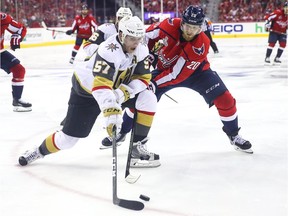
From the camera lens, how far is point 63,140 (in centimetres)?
254

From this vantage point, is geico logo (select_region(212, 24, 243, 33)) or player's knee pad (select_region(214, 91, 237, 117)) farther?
geico logo (select_region(212, 24, 243, 33))

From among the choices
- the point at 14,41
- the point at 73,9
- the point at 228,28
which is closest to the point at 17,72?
the point at 14,41

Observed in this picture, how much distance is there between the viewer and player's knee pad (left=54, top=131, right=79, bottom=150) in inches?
99.5

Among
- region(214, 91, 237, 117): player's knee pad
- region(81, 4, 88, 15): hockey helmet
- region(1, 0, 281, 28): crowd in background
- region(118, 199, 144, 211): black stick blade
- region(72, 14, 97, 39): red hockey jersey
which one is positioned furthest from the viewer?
region(1, 0, 281, 28): crowd in background

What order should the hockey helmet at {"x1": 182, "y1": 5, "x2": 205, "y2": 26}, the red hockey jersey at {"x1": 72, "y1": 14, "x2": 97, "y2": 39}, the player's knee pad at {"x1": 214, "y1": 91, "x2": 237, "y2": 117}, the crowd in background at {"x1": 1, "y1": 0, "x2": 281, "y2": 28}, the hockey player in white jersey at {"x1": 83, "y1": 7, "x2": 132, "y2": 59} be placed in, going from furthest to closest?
the crowd in background at {"x1": 1, "y1": 0, "x2": 281, "y2": 28}, the red hockey jersey at {"x1": 72, "y1": 14, "x2": 97, "y2": 39}, the hockey player in white jersey at {"x1": 83, "y1": 7, "x2": 132, "y2": 59}, the player's knee pad at {"x1": 214, "y1": 91, "x2": 237, "y2": 117}, the hockey helmet at {"x1": 182, "y1": 5, "x2": 205, "y2": 26}

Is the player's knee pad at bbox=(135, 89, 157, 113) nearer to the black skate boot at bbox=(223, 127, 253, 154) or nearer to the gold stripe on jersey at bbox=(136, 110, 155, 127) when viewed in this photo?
the gold stripe on jersey at bbox=(136, 110, 155, 127)

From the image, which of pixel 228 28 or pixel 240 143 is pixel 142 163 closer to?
pixel 240 143

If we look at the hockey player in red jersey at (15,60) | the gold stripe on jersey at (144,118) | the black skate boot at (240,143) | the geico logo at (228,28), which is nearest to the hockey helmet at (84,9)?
the hockey player in red jersey at (15,60)

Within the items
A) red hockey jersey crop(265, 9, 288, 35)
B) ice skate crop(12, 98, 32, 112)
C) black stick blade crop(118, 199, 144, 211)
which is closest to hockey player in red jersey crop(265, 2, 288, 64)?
red hockey jersey crop(265, 9, 288, 35)

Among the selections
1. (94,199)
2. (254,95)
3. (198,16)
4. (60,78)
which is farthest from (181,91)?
(94,199)

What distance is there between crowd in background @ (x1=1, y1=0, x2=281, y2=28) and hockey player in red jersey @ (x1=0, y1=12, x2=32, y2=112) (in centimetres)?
845

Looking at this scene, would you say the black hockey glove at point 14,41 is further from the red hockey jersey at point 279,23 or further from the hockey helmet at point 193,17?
the red hockey jersey at point 279,23

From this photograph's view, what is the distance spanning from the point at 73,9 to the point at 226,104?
13.0 m

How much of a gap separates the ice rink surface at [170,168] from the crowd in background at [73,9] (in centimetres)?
884
